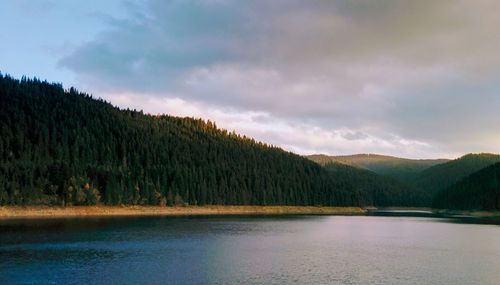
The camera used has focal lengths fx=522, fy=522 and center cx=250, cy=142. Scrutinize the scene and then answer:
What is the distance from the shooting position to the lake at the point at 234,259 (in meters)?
47.7

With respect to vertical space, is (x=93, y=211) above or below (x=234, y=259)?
above

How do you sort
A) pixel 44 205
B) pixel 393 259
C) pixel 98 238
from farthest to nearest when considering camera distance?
pixel 44 205 < pixel 98 238 < pixel 393 259

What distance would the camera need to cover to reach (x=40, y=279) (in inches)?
1748

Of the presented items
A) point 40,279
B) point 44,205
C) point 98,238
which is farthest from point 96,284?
point 44,205

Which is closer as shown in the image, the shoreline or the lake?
the lake

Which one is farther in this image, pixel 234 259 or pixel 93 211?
pixel 93 211

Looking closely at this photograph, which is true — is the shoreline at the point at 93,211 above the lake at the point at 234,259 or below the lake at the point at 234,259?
above

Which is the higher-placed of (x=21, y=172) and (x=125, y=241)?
(x=21, y=172)

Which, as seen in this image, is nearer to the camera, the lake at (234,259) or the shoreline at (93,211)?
the lake at (234,259)

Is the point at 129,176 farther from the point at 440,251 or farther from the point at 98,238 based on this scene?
the point at 440,251

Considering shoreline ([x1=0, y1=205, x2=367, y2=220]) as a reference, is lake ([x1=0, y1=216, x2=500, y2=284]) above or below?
below

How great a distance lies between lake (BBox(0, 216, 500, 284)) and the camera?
1877 inches

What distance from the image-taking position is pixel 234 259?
198ft

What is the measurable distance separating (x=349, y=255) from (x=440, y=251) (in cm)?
1509
